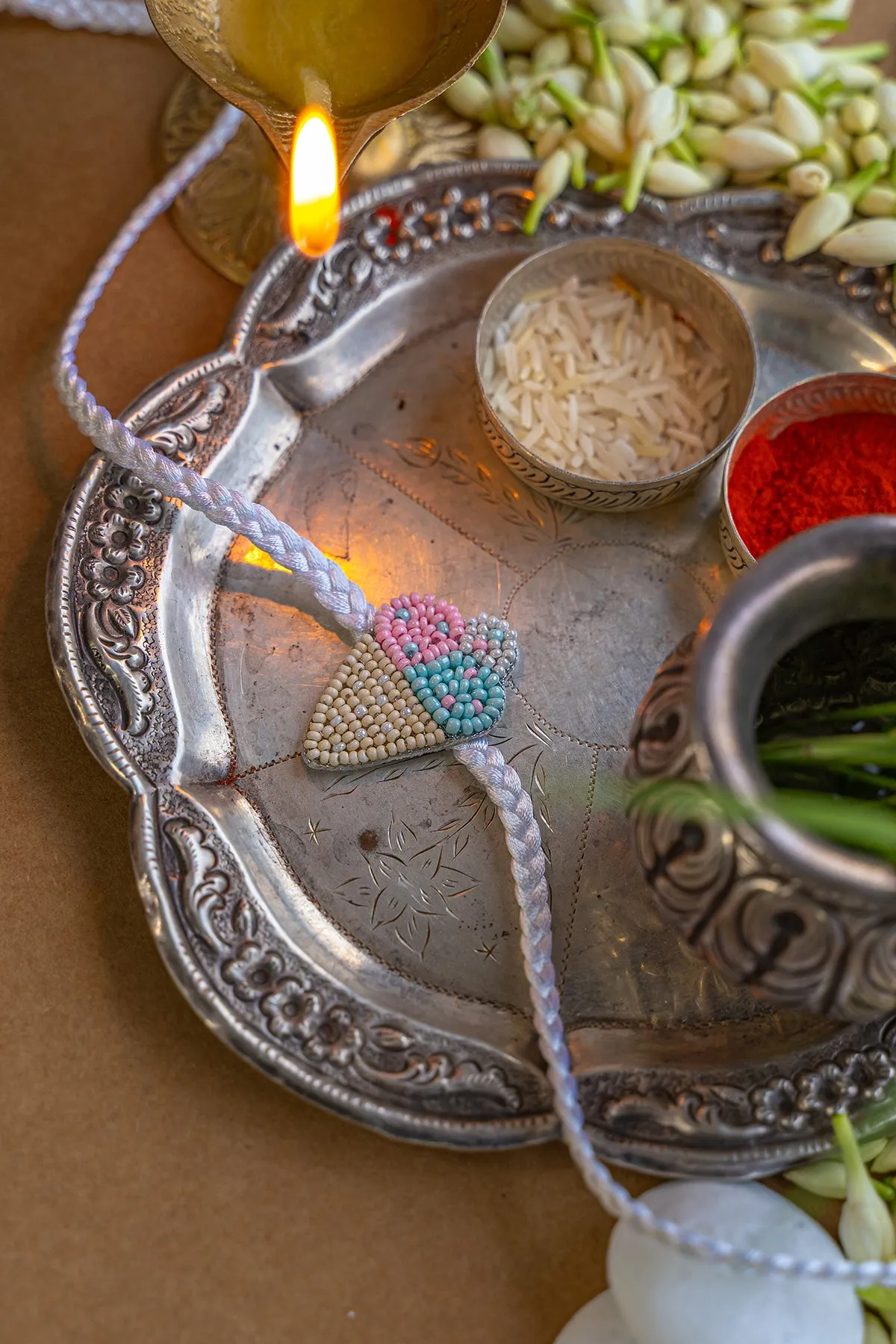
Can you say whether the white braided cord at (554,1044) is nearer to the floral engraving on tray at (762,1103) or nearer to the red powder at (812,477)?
the floral engraving on tray at (762,1103)

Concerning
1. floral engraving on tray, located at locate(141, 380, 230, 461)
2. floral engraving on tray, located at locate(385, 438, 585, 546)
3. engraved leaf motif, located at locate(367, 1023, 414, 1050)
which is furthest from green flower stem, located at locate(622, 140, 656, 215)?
engraved leaf motif, located at locate(367, 1023, 414, 1050)

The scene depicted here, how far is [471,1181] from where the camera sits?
74cm

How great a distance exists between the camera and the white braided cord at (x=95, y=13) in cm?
107

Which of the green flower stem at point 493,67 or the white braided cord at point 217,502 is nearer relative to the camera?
the white braided cord at point 217,502

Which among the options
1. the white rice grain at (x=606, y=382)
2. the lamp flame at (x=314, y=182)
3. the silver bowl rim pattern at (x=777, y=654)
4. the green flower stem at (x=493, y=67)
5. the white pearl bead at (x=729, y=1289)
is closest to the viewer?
the silver bowl rim pattern at (x=777, y=654)

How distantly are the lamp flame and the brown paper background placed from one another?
356 mm

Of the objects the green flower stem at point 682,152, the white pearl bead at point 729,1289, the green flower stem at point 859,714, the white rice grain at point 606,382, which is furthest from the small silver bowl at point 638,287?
the white pearl bead at point 729,1289

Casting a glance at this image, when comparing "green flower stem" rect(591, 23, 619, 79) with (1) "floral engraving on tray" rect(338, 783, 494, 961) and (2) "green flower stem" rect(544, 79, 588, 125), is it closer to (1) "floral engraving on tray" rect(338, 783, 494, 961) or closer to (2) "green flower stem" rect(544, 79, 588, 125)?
(2) "green flower stem" rect(544, 79, 588, 125)

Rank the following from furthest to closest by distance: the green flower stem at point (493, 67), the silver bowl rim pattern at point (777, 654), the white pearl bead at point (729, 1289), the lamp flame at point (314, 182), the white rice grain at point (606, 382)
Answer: the green flower stem at point (493, 67)
the white rice grain at point (606, 382)
the lamp flame at point (314, 182)
the white pearl bead at point (729, 1289)
the silver bowl rim pattern at point (777, 654)

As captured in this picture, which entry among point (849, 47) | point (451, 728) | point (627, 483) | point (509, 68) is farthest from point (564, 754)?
point (849, 47)

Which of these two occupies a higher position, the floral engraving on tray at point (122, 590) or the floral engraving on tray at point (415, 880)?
the floral engraving on tray at point (122, 590)

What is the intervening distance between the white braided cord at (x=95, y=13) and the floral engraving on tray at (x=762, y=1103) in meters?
1.07

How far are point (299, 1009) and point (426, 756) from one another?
20 cm

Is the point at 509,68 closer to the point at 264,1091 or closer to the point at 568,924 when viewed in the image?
the point at 568,924
